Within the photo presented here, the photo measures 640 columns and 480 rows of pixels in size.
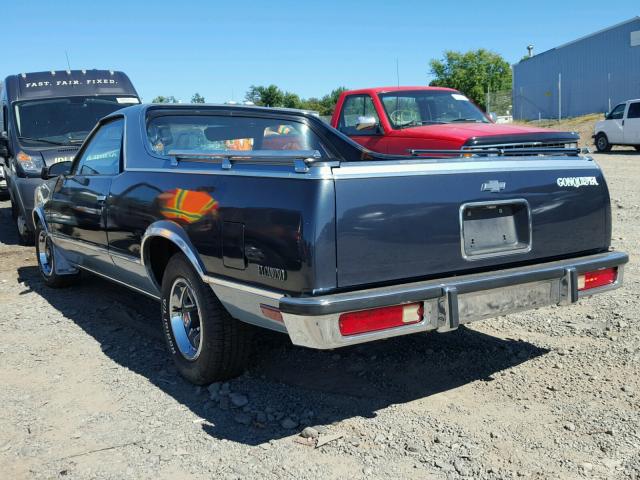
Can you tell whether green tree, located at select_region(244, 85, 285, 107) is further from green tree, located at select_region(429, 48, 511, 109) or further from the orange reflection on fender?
the orange reflection on fender

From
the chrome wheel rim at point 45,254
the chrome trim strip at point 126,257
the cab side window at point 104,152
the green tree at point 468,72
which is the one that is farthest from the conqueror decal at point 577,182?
the green tree at point 468,72

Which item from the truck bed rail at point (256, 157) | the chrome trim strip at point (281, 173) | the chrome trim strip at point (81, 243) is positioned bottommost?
the chrome trim strip at point (81, 243)

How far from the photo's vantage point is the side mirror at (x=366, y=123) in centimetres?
941

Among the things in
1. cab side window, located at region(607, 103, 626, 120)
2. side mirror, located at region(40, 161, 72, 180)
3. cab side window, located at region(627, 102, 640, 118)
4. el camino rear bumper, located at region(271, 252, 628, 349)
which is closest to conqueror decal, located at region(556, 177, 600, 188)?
el camino rear bumper, located at region(271, 252, 628, 349)

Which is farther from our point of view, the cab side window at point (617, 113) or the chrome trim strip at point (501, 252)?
the cab side window at point (617, 113)

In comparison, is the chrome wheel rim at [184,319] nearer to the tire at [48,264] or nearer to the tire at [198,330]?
the tire at [198,330]

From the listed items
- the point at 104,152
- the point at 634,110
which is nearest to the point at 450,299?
the point at 104,152

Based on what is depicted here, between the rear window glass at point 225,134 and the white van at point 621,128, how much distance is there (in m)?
19.4

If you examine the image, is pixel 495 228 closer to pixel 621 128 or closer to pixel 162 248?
pixel 162 248

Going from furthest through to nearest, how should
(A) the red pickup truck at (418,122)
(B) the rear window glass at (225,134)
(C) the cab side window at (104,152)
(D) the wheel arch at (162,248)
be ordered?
(A) the red pickup truck at (418,122) → (C) the cab side window at (104,152) → (B) the rear window glass at (225,134) → (D) the wheel arch at (162,248)

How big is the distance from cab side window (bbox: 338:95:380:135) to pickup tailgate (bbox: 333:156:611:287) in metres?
5.85

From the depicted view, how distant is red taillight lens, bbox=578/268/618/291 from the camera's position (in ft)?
12.8

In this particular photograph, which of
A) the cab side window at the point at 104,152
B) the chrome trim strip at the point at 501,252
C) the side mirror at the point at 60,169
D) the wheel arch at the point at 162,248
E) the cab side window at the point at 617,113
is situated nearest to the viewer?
the chrome trim strip at the point at 501,252

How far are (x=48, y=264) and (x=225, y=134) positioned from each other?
9.62 feet
